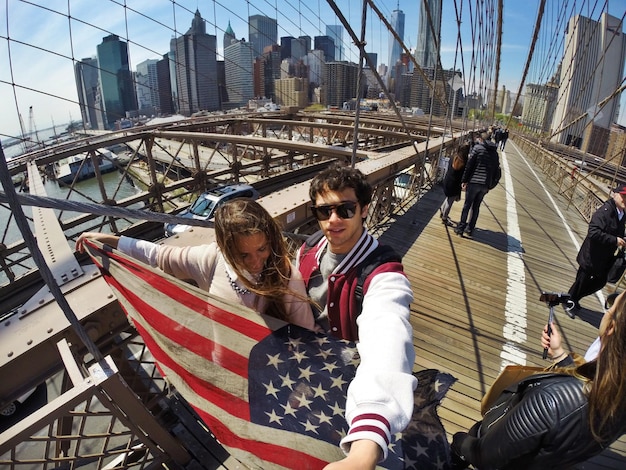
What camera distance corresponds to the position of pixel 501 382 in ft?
7.84

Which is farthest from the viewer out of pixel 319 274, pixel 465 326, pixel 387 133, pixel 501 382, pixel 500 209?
pixel 387 133

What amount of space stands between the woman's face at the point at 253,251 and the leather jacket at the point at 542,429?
1571mm

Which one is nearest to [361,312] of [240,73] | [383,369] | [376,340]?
[376,340]

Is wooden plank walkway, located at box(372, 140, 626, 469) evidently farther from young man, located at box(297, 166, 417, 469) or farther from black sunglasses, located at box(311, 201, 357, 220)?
black sunglasses, located at box(311, 201, 357, 220)

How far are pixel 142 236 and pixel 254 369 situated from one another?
1389cm

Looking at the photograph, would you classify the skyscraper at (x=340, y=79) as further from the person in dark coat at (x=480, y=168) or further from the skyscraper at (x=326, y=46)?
the person in dark coat at (x=480, y=168)

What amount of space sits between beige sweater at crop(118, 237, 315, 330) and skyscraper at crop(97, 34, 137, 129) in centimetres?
→ 1129

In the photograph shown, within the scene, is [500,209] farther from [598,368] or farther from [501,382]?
[598,368]

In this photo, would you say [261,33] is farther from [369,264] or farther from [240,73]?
[240,73]

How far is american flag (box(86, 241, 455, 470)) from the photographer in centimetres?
155

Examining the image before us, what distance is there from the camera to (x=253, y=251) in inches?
70.2

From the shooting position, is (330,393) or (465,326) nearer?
(330,393)

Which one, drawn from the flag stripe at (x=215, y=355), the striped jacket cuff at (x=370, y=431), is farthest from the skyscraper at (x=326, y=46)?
the striped jacket cuff at (x=370, y=431)

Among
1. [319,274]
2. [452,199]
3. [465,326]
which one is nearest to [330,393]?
[319,274]
